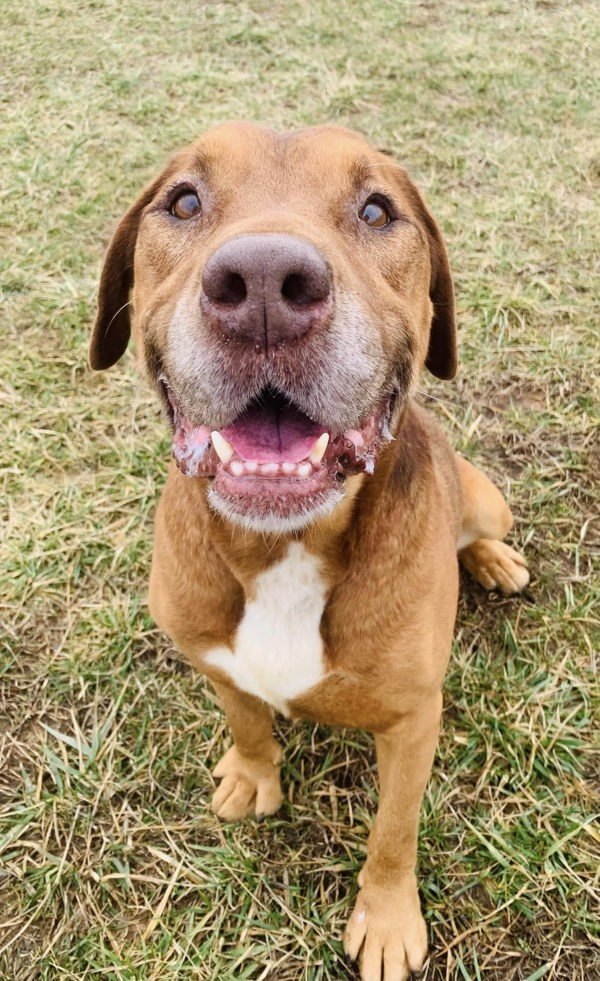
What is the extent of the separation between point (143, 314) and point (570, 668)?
9.18ft

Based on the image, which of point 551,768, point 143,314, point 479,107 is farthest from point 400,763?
point 479,107

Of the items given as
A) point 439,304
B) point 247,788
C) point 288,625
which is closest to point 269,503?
point 288,625

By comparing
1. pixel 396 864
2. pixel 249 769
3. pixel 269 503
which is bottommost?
pixel 249 769

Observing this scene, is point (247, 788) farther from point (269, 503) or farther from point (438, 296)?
point (438, 296)

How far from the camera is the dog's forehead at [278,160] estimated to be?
2.44 meters

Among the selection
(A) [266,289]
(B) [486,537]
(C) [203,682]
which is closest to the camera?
(A) [266,289]

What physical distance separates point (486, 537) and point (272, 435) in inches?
88.4

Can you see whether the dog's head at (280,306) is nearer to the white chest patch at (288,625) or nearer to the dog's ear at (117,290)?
the dog's ear at (117,290)

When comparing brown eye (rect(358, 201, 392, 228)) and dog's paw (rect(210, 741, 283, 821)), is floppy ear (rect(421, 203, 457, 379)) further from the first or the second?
dog's paw (rect(210, 741, 283, 821))

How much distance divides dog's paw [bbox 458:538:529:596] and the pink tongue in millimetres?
2223

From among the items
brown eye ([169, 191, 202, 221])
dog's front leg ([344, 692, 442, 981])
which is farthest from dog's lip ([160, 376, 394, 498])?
dog's front leg ([344, 692, 442, 981])

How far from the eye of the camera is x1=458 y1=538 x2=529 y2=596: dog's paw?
417 cm

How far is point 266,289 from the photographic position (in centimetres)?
180

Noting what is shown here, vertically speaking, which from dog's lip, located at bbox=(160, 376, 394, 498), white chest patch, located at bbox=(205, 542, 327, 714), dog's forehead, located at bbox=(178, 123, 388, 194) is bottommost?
white chest patch, located at bbox=(205, 542, 327, 714)
